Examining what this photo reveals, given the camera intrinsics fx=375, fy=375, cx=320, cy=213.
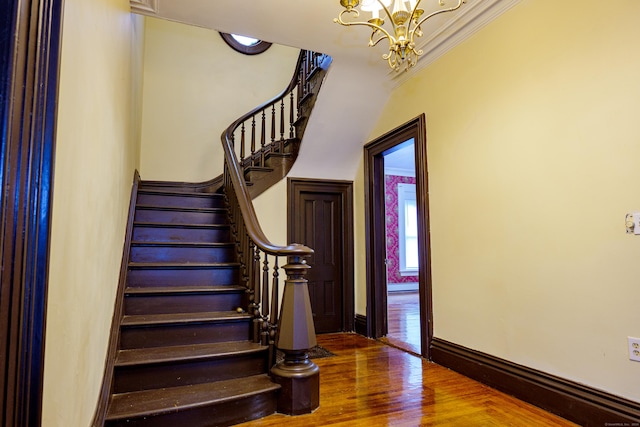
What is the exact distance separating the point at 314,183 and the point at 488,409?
A: 2871 millimetres

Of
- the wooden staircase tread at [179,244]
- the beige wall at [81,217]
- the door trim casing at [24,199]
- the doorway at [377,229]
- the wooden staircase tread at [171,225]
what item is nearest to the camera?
the door trim casing at [24,199]

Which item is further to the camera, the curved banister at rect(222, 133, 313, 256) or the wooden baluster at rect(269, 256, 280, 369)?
the wooden baluster at rect(269, 256, 280, 369)

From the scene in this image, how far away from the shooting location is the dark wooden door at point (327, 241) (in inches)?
171

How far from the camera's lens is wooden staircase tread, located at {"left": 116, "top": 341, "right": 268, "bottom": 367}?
2117 millimetres

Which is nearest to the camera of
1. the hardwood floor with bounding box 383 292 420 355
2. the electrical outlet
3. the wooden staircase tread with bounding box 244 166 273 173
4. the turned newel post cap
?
the electrical outlet

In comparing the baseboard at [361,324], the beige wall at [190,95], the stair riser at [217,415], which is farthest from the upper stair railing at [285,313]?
the beige wall at [190,95]

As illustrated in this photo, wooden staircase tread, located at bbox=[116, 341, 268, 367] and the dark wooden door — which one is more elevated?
the dark wooden door

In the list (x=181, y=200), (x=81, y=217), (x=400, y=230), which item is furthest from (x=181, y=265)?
(x=400, y=230)

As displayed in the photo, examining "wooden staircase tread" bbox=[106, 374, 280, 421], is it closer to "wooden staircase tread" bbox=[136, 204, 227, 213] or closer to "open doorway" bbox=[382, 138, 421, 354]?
"wooden staircase tread" bbox=[136, 204, 227, 213]

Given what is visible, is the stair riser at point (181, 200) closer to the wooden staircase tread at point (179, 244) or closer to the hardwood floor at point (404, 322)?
the wooden staircase tread at point (179, 244)

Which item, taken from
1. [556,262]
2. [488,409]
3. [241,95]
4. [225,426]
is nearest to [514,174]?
[556,262]

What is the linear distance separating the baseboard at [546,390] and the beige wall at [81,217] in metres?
2.37

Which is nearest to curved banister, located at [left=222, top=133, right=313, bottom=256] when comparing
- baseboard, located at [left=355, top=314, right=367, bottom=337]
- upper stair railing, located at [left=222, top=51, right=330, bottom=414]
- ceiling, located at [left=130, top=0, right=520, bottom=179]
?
upper stair railing, located at [left=222, top=51, right=330, bottom=414]

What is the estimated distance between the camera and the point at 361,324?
425 cm
